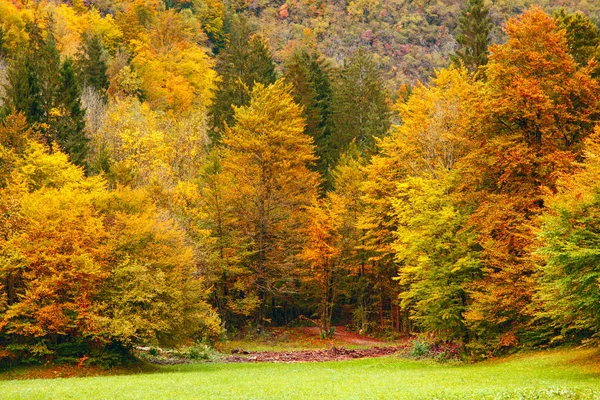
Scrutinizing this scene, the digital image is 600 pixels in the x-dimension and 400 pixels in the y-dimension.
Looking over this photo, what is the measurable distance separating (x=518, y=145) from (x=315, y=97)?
4414cm

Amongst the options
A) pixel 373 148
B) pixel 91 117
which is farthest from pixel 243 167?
pixel 91 117

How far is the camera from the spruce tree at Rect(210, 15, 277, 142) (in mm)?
69938

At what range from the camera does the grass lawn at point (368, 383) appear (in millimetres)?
21516

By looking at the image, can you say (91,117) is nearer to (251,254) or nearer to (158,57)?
(251,254)

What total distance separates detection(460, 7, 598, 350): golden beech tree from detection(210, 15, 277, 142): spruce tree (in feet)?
123

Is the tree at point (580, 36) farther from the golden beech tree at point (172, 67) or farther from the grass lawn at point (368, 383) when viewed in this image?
the golden beech tree at point (172, 67)

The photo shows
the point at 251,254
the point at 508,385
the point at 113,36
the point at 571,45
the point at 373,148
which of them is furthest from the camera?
the point at 113,36

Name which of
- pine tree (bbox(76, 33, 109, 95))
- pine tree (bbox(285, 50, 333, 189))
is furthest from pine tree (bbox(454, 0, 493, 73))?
pine tree (bbox(76, 33, 109, 95))

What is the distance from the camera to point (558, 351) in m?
32.6

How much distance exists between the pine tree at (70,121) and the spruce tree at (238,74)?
49.0 feet

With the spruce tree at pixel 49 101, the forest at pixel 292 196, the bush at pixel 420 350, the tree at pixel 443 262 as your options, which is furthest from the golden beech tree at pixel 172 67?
the bush at pixel 420 350

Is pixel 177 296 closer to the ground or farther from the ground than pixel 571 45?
closer to the ground

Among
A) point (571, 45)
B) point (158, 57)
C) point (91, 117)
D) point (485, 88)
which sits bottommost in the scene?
point (485, 88)

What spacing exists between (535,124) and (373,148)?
2892 cm
